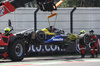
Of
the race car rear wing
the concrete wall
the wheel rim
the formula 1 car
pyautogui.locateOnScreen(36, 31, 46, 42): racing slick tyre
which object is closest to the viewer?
the formula 1 car

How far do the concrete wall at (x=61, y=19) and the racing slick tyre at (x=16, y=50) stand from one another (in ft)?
19.4

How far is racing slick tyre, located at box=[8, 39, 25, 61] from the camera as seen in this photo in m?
15.9

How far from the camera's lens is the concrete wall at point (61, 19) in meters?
22.3

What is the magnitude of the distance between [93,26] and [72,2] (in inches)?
785

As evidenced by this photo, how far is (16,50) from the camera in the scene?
16.2 metres

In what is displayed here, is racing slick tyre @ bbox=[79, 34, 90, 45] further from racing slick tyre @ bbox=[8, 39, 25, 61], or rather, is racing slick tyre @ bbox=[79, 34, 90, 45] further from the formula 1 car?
the formula 1 car

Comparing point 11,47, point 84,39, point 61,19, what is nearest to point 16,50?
point 11,47

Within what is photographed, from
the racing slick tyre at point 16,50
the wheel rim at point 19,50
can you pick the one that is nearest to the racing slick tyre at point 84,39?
the racing slick tyre at point 16,50

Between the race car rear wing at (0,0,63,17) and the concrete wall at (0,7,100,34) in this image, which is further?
the concrete wall at (0,7,100,34)

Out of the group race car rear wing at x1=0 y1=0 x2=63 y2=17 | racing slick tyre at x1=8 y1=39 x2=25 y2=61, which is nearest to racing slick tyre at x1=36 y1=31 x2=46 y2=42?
race car rear wing at x1=0 y1=0 x2=63 y2=17

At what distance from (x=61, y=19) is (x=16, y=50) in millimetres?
7449

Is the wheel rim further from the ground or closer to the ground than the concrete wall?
closer to the ground

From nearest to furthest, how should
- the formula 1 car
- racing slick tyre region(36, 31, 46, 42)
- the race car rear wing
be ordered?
the formula 1 car < the race car rear wing < racing slick tyre region(36, 31, 46, 42)

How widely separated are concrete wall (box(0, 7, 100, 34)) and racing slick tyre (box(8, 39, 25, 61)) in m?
5.90
